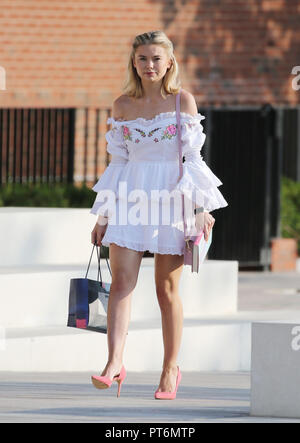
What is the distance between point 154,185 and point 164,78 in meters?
0.56

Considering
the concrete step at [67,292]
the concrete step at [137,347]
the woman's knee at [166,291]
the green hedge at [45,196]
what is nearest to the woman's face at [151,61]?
the woman's knee at [166,291]

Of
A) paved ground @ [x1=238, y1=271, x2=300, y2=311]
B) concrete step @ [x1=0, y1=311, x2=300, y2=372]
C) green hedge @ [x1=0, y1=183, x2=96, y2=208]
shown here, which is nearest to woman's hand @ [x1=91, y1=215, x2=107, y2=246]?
concrete step @ [x1=0, y1=311, x2=300, y2=372]

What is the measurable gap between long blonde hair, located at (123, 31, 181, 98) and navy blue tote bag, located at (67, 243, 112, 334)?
3.16 feet

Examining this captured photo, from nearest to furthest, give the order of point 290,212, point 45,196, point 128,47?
1. point 45,196
2. point 128,47
3. point 290,212

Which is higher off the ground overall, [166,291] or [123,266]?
[123,266]

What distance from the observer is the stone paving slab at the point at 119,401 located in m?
5.66

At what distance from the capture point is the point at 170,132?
6.14 metres

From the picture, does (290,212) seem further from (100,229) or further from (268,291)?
(100,229)

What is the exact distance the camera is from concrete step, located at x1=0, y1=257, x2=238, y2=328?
8.68m

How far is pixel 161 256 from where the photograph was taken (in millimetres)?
6191

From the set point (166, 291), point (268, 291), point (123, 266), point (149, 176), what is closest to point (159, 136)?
point (149, 176)

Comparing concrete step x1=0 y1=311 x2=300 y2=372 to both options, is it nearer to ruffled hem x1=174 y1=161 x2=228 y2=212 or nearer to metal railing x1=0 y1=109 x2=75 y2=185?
ruffled hem x1=174 y1=161 x2=228 y2=212
